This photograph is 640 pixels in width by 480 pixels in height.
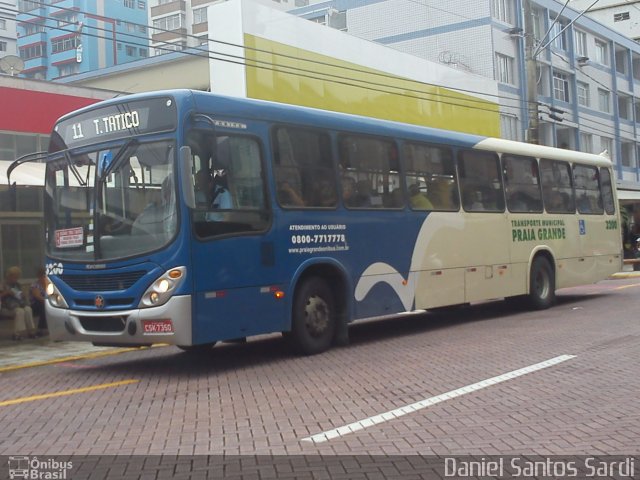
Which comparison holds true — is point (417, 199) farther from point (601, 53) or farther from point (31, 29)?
point (31, 29)

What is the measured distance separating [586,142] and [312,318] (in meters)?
38.9

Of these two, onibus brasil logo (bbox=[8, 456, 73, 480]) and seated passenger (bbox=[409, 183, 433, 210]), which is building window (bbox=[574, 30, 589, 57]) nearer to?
seated passenger (bbox=[409, 183, 433, 210])

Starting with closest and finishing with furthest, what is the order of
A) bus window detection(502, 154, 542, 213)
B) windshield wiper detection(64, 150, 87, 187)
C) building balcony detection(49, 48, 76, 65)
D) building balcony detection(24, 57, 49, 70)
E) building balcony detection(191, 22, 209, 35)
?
windshield wiper detection(64, 150, 87, 187) → bus window detection(502, 154, 542, 213) → building balcony detection(191, 22, 209, 35) → building balcony detection(49, 48, 76, 65) → building balcony detection(24, 57, 49, 70)

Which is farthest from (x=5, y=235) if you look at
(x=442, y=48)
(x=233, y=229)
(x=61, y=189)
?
(x=442, y=48)

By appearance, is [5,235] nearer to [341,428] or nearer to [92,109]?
[92,109]

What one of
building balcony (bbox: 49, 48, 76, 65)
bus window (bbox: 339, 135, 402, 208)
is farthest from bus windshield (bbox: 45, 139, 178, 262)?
building balcony (bbox: 49, 48, 76, 65)

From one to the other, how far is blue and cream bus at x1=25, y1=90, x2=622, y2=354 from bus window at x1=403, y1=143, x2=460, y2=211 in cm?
3

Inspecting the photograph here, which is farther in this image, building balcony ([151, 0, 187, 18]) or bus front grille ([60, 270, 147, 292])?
building balcony ([151, 0, 187, 18])

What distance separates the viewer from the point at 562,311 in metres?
15.5

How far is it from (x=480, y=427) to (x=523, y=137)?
3286 centimetres

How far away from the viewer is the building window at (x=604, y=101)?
48062mm

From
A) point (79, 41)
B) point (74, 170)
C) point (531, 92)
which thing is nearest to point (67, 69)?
point (79, 41)

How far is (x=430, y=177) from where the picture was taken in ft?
42.7

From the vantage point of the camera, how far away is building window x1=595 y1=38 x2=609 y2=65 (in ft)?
160
